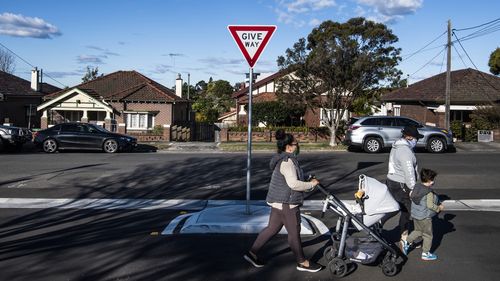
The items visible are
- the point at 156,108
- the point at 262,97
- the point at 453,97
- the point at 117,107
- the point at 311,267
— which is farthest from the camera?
the point at 262,97

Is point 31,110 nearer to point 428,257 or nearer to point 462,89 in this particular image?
point 462,89

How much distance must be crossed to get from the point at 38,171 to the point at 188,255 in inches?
405

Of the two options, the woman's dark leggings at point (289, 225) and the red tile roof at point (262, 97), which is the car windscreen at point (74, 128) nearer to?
the red tile roof at point (262, 97)

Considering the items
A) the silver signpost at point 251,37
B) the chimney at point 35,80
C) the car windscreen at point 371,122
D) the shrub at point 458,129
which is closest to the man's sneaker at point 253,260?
the silver signpost at point 251,37

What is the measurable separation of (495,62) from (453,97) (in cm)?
872

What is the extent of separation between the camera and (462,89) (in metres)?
32.5

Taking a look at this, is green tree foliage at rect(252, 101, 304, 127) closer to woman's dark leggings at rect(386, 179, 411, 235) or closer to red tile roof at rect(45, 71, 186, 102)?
red tile roof at rect(45, 71, 186, 102)

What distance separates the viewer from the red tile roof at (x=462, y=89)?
1244 inches

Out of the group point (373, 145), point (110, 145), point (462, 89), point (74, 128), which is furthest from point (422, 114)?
point (74, 128)

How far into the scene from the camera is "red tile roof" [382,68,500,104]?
31609 mm

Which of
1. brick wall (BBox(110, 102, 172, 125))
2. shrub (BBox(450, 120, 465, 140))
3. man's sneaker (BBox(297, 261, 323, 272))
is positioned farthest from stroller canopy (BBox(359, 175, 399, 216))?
brick wall (BBox(110, 102, 172, 125))

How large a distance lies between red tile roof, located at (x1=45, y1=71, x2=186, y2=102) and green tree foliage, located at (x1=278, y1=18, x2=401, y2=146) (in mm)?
11505

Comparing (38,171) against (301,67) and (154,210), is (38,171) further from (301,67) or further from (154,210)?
(301,67)

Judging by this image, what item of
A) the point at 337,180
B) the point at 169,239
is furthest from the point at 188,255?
the point at 337,180
